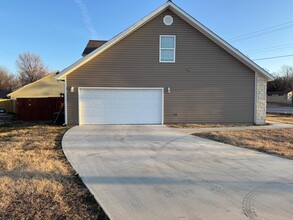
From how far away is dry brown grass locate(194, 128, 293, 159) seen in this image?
341 inches

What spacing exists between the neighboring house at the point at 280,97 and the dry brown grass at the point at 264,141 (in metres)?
51.4

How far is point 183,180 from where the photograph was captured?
5426 mm

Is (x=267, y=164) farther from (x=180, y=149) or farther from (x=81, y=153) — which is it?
(x=81, y=153)

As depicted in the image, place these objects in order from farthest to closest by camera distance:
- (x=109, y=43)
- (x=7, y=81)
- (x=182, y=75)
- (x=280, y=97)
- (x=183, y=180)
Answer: (x=7, y=81)
(x=280, y=97)
(x=182, y=75)
(x=109, y=43)
(x=183, y=180)

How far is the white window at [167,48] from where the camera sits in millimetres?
15773

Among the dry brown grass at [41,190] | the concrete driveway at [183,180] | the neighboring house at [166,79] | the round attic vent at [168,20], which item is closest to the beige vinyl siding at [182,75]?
the neighboring house at [166,79]

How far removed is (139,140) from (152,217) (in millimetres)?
6594

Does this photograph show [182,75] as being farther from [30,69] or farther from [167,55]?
[30,69]

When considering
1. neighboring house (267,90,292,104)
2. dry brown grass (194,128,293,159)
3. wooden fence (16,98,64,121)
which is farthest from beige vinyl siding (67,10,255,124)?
neighboring house (267,90,292,104)

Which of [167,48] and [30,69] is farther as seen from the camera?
[30,69]

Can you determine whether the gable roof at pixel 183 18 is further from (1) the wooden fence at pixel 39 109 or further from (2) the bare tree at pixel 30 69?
(2) the bare tree at pixel 30 69

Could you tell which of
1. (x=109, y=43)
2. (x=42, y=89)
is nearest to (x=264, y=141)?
(x=109, y=43)

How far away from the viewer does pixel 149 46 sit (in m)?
15.6

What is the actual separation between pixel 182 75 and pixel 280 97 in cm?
5098
